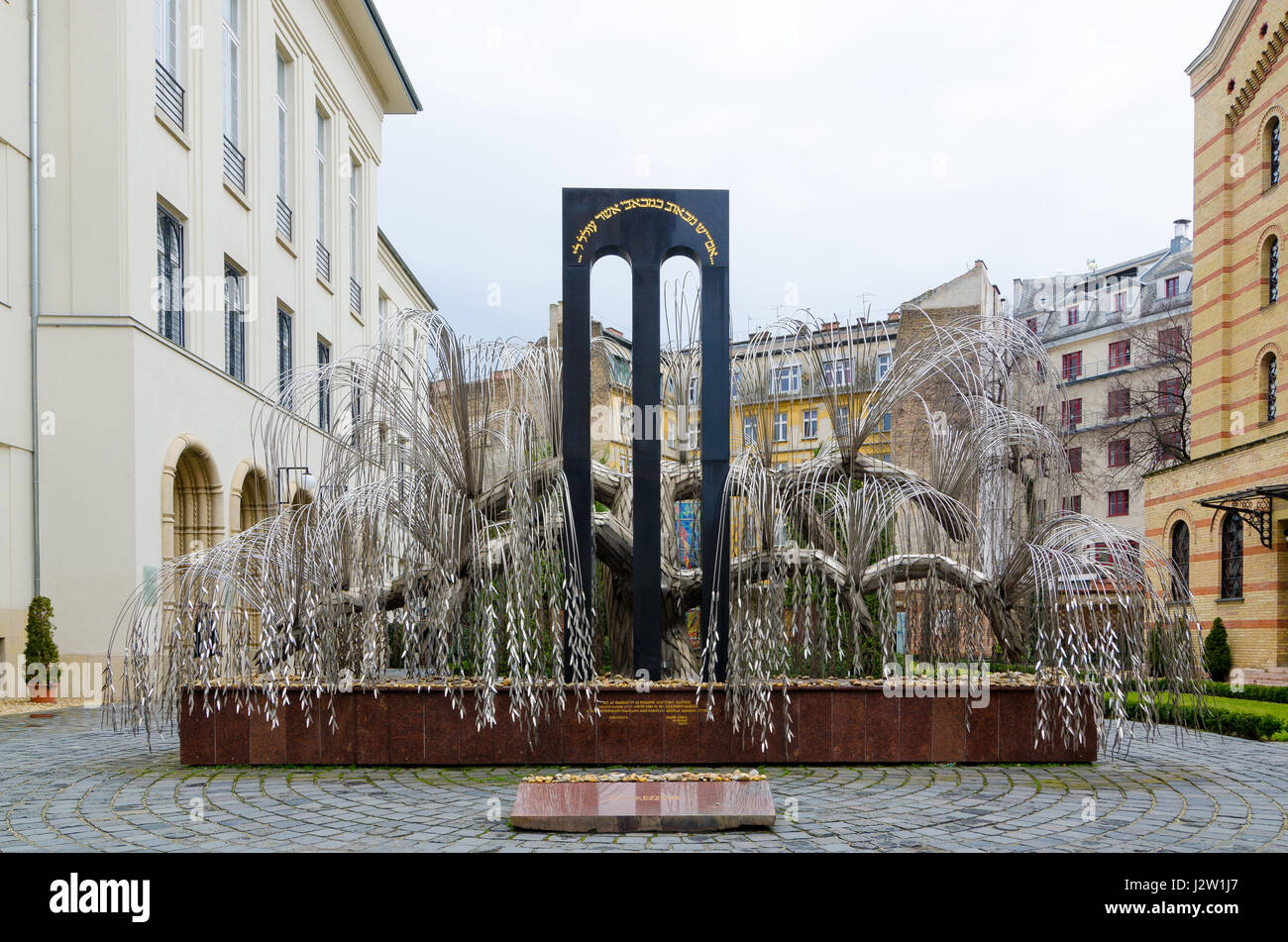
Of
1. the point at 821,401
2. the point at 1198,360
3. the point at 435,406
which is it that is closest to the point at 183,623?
the point at 435,406

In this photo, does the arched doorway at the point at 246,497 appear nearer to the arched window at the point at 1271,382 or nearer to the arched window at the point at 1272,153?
the arched window at the point at 1271,382

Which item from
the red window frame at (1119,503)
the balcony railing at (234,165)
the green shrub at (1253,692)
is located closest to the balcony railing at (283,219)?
the balcony railing at (234,165)

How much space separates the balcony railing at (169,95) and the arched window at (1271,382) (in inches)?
955

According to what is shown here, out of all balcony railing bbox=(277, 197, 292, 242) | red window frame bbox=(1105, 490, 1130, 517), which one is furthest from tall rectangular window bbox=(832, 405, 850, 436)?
red window frame bbox=(1105, 490, 1130, 517)

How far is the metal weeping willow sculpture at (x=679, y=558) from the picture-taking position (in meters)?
9.46

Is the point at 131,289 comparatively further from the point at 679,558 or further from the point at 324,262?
the point at 324,262

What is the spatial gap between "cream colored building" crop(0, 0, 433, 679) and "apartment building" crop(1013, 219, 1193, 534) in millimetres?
32571

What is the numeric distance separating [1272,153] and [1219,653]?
12025 millimetres

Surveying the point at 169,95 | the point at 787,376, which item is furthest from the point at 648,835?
the point at 169,95

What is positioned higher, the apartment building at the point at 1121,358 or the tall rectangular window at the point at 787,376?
the apartment building at the point at 1121,358

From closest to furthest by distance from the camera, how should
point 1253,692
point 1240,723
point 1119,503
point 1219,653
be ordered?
1. point 1240,723
2. point 1253,692
3. point 1219,653
4. point 1119,503

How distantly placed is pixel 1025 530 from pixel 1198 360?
1995 cm

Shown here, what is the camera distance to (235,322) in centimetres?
2128

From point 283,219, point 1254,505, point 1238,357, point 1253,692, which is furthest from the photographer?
point 1238,357
